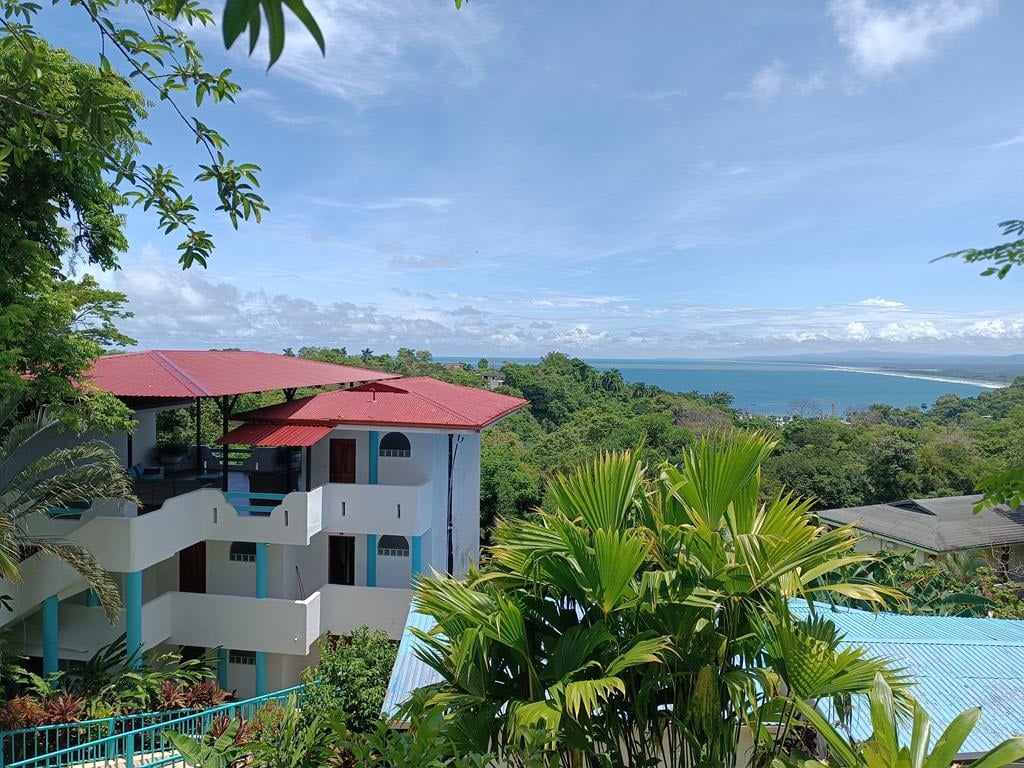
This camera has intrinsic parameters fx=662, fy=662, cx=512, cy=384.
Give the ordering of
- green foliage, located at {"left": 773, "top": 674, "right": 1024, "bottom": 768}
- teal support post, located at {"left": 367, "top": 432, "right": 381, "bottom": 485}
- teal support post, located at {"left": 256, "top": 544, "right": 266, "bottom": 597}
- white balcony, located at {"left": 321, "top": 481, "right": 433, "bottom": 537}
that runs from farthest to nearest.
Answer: teal support post, located at {"left": 367, "top": 432, "right": 381, "bottom": 485} → white balcony, located at {"left": 321, "top": 481, "right": 433, "bottom": 537} → teal support post, located at {"left": 256, "top": 544, "right": 266, "bottom": 597} → green foliage, located at {"left": 773, "top": 674, "right": 1024, "bottom": 768}

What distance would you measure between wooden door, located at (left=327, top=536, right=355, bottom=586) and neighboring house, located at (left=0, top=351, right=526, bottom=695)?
3 centimetres

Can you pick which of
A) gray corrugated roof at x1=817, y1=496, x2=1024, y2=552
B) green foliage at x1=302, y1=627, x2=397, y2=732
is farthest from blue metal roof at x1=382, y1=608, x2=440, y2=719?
gray corrugated roof at x1=817, y1=496, x2=1024, y2=552

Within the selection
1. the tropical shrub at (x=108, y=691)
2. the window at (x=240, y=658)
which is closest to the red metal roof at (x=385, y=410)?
the tropical shrub at (x=108, y=691)

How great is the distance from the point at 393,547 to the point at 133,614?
179 inches

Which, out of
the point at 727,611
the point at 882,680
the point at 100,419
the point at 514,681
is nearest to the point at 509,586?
the point at 514,681

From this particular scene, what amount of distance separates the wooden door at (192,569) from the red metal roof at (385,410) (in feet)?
9.55

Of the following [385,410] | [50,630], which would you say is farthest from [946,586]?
[50,630]

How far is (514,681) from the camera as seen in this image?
14.3ft

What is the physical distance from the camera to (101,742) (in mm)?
8273

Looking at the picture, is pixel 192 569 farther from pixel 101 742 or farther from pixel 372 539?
pixel 101 742

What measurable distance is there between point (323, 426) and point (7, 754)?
20.1 feet

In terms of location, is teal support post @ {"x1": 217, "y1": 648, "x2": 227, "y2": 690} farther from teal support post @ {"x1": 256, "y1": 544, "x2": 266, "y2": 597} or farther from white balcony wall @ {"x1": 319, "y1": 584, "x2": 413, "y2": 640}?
white balcony wall @ {"x1": 319, "y1": 584, "x2": 413, "y2": 640}

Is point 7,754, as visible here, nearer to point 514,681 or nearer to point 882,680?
point 514,681

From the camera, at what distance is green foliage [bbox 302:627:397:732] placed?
27.5ft
